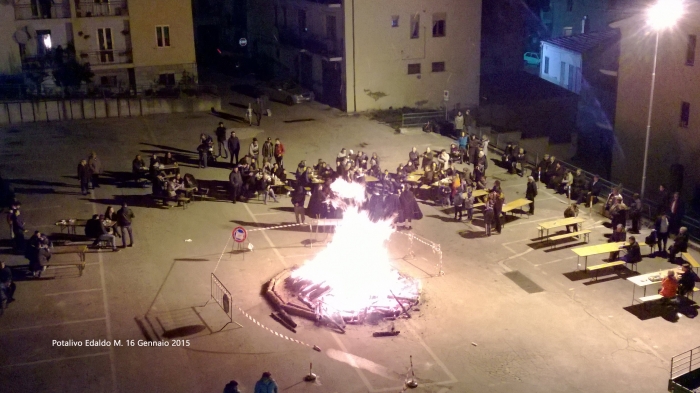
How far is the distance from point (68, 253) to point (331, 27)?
28.2 meters

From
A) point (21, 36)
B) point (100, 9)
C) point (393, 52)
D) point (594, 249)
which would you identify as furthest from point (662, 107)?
point (21, 36)

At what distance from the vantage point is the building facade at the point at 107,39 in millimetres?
47812

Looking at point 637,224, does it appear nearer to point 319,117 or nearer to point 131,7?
point 319,117

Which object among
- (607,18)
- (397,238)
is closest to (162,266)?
(397,238)

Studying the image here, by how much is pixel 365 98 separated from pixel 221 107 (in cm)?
899

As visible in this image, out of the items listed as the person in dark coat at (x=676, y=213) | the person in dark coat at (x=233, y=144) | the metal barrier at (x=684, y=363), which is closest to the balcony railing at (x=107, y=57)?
the person in dark coat at (x=233, y=144)

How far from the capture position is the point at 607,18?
183 feet

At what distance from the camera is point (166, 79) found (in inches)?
2021

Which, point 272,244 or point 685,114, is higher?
point 685,114

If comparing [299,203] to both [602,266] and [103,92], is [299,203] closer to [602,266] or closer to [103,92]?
[602,266]

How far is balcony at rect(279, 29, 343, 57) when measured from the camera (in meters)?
49.3

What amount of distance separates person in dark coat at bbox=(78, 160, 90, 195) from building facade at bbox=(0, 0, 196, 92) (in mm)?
17455

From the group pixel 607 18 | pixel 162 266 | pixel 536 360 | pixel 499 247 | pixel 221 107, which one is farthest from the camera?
pixel 607 18

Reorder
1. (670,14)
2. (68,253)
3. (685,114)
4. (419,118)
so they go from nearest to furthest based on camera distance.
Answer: (68,253) → (670,14) → (685,114) → (419,118)
